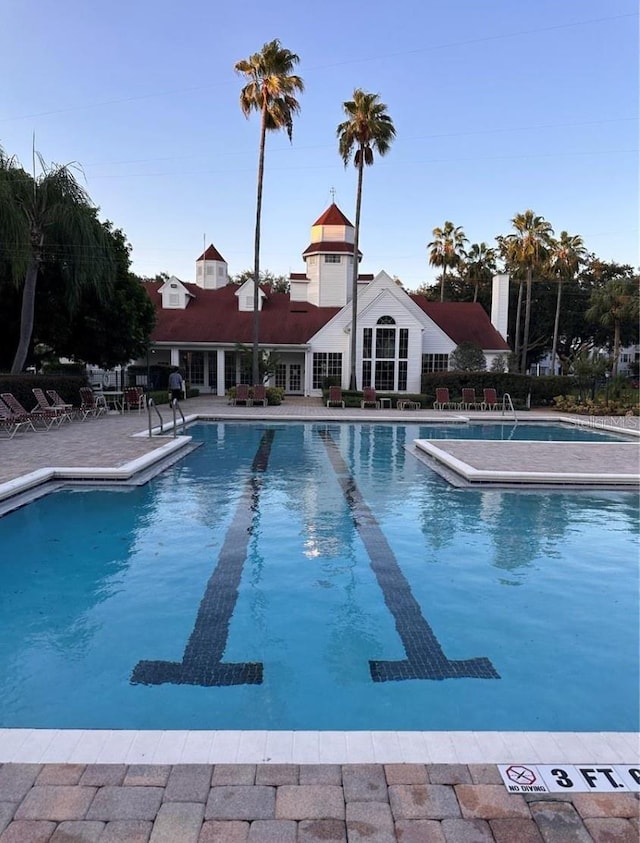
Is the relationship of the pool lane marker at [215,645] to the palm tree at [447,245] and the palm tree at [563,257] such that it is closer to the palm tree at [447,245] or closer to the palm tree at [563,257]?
the palm tree at [563,257]

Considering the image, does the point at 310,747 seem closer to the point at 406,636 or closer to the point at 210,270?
the point at 406,636

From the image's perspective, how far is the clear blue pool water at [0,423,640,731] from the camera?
13.0ft

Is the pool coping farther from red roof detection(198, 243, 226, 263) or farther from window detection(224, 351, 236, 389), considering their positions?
red roof detection(198, 243, 226, 263)

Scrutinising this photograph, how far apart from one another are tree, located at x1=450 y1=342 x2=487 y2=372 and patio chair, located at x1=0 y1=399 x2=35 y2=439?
20.0 m

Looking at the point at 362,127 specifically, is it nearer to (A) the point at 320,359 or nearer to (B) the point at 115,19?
(A) the point at 320,359

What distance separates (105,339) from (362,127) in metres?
14.9

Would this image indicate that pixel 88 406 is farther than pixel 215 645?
Yes

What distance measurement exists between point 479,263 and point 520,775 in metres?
50.7

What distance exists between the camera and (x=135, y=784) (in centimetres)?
282

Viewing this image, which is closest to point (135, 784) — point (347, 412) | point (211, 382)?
point (347, 412)

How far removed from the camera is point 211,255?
40344 millimetres

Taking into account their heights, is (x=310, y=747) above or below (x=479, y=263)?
below

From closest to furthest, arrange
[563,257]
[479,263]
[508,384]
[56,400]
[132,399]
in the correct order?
[56,400]
[132,399]
[508,384]
[563,257]
[479,263]

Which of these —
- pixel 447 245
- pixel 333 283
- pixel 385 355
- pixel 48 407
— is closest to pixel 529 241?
pixel 447 245
